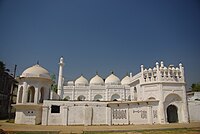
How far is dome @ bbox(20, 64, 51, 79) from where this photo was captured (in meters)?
25.9

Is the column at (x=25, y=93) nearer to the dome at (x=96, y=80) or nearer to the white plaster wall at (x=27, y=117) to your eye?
the white plaster wall at (x=27, y=117)

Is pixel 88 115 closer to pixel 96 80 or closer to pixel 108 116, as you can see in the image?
pixel 108 116

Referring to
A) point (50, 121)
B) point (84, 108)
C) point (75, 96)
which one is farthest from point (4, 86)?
point (84, 108)

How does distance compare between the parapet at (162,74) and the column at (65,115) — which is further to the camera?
the parapet at (162,74)

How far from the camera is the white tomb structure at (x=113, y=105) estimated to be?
79.0 feet

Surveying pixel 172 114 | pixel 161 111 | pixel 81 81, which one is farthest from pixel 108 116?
pixel 81 81

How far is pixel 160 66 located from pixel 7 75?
33.0m

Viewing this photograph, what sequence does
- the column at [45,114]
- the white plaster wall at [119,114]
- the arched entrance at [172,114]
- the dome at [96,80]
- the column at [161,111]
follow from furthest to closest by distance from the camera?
the dome at [96,80], the arched entrance at [172,114], the column at [161,111], the white plaster wall at [119,114], the column at [45,114]

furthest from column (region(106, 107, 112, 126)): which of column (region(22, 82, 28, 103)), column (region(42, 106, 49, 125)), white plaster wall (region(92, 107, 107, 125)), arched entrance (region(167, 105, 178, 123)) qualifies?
column (region(22, 82, 28, 103))

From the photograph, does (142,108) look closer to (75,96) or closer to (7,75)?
(75,96)

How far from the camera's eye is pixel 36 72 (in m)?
26.2

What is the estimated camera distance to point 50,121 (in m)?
23.7

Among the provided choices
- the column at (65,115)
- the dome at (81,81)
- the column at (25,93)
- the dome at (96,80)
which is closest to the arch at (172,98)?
the column at (65,115)

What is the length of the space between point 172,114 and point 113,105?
10.00 meters
